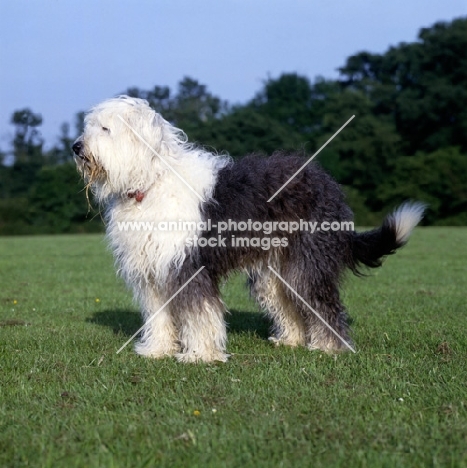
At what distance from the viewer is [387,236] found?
6895mm

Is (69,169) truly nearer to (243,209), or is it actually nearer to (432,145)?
(432,145)

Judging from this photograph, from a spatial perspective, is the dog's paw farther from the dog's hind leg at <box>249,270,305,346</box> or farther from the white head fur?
the dog's hind leg at <box>249,270,305,346</box>

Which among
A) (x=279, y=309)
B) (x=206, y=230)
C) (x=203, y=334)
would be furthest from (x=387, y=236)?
(x=203, y=334)

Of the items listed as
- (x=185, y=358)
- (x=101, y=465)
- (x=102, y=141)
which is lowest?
(x=185, y=358)

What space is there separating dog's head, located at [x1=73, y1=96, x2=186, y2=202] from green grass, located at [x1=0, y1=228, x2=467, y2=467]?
1.48 m

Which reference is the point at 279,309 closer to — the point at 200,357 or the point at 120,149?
the point at 200,357

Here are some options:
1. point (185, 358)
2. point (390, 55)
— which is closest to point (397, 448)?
point (185, 358)

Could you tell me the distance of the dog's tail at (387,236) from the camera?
6.84m

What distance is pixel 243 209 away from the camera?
639cm

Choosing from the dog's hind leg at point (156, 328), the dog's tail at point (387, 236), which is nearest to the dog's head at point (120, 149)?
the dog's hind leg at point (156, 328)

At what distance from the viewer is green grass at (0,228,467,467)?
3.91 meters

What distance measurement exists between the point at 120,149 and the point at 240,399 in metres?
2.33

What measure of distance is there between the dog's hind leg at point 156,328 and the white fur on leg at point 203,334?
247 millimetres

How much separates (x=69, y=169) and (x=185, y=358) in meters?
43.2
